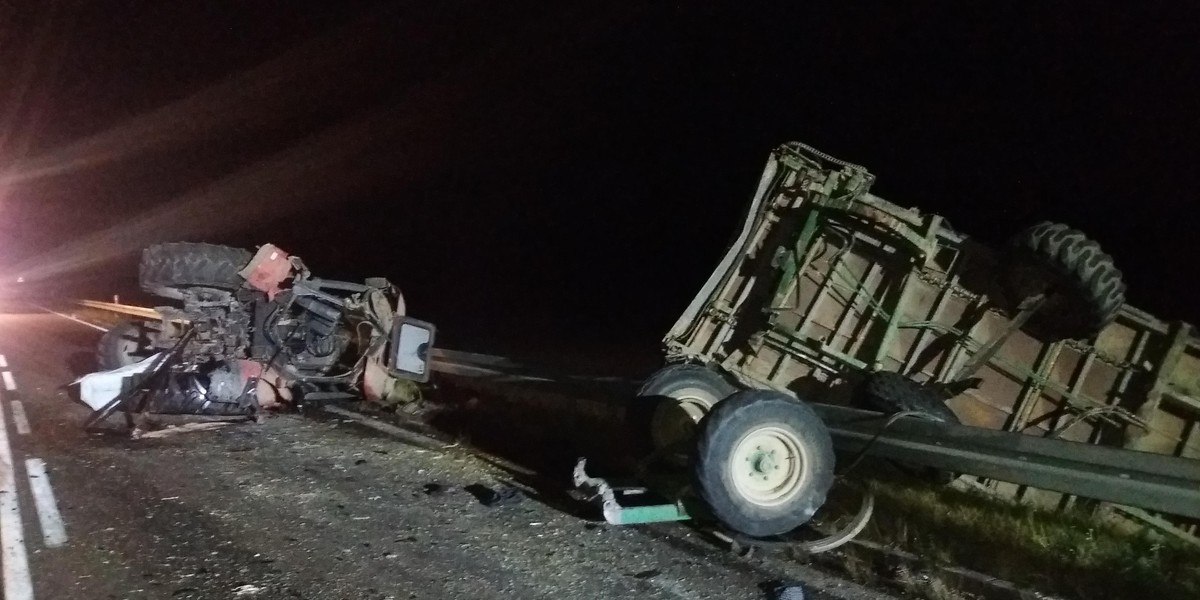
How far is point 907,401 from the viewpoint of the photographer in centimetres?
563

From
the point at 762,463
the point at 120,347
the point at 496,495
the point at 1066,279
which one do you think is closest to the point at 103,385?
the point at 120,347

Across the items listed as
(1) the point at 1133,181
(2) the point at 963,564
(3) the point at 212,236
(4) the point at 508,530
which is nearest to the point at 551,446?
(4) the point at 508,530

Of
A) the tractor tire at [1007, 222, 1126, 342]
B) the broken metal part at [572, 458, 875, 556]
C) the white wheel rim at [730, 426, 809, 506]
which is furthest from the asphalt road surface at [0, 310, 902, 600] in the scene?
the tractor tire at [1007, 222, 1126, 342]

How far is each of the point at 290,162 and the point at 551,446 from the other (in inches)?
919

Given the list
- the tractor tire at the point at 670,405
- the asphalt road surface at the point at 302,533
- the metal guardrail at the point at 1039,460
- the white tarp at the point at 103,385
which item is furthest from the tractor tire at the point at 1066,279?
the white tarp at the point at 103,385

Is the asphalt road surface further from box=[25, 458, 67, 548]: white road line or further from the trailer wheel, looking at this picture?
the trailer wheel

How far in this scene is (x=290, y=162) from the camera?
27.2m

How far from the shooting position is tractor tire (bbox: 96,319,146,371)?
7.50m

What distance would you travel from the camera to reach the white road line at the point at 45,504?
432 centimetres

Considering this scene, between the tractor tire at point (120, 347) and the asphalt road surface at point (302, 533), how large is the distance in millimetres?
1190

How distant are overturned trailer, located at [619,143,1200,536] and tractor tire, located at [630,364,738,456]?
0.04ft

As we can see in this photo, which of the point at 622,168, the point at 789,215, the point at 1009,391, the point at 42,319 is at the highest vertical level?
the point at 622,168

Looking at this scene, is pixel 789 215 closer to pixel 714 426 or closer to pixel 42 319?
pixel 714 426

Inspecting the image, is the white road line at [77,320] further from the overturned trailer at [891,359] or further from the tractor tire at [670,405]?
the overturned trailer at [891,359]
